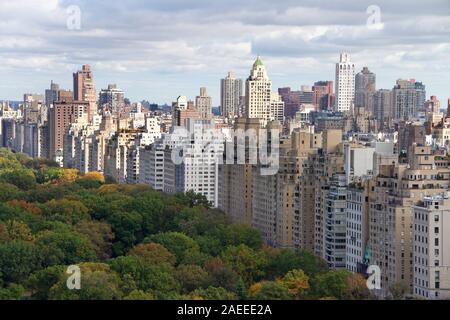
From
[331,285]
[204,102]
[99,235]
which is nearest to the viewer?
[331,285]

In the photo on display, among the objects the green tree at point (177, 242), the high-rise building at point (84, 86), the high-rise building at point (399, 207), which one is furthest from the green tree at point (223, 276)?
the high-rise building at point (84, 86)

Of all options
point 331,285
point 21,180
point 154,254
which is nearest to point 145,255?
point 154,254

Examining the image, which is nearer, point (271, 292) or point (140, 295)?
point (140, 295)

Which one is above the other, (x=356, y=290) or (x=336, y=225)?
(x=336, y=225)

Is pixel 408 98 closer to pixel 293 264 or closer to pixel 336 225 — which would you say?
pixel 336 225

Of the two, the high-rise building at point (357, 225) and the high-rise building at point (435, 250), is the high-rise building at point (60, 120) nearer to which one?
the high-rise building at point (357, 225)

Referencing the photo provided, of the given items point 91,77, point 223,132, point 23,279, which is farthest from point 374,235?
point 91,77

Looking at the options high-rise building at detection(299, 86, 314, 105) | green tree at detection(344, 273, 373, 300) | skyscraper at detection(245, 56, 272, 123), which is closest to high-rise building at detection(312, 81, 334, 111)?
high-rise building at detection(299, 86, 314, 105)
